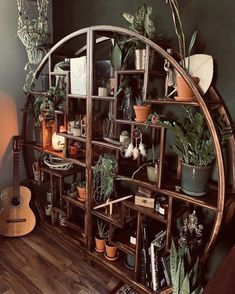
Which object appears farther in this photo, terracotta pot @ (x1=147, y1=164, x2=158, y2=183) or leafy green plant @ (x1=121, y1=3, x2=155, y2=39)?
terracotta pot @ (x1=147, y1=164, x2=158, y2=183)

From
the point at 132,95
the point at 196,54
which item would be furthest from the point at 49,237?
the point at 196,54

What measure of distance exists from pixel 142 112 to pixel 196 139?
15.1 inches

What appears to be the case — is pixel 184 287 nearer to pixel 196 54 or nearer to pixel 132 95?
pixel 132 95

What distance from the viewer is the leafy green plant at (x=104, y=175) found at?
6.00 ft

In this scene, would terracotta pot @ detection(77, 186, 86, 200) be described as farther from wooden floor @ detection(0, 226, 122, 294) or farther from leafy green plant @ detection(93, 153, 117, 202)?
wooden floor @ detection(0, 226, 122, 294)

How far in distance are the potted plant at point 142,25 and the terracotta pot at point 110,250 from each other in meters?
1.32

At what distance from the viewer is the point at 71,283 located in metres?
1.93

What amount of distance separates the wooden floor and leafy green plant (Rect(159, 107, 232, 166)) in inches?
46.1

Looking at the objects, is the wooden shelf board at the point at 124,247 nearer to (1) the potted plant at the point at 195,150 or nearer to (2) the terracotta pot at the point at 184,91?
(1) the potted plant at the point at 195,150

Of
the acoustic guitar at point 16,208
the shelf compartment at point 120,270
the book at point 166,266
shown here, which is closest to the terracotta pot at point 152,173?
the book at point 166,266

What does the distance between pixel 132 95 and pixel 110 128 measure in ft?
0.95

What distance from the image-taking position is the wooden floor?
188 cm

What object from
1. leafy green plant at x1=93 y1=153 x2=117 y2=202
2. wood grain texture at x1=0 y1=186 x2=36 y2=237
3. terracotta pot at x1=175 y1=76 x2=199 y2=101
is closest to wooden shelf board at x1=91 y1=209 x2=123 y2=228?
leafy green plant at x1=93 y1=153 x2=117 y2=202

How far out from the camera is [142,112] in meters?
1.62
